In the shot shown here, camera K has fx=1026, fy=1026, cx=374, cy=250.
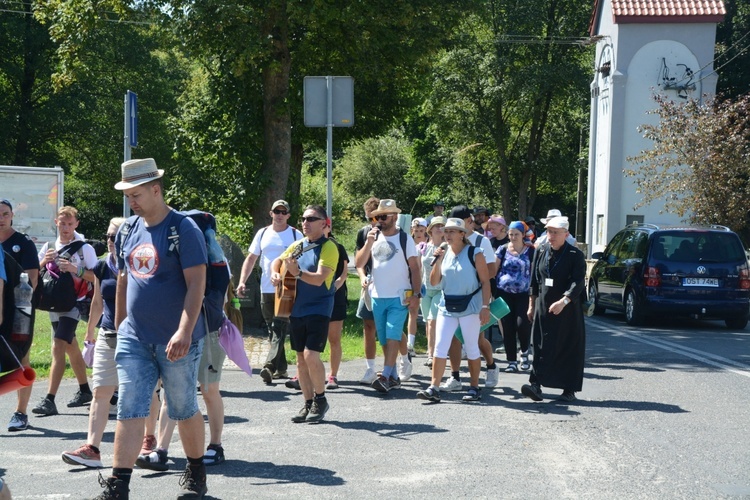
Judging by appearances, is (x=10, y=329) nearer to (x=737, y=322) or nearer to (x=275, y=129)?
(x=275, y=129)

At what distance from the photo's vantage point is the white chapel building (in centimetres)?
3506

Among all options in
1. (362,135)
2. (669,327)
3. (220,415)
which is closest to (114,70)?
(362,135)

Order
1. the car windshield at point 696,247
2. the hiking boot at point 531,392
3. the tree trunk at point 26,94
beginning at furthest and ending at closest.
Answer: the tree trunk at point 26,94 → the car windshield at point 696,247 → the hiking boot at point 531,392

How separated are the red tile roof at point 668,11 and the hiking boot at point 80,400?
29.6m

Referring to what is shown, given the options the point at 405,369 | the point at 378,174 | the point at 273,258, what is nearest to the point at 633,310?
the point at 405,369

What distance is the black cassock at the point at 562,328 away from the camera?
9.52m

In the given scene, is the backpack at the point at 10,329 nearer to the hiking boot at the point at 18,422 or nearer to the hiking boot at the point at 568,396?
the hiking boot at the point at 18,422

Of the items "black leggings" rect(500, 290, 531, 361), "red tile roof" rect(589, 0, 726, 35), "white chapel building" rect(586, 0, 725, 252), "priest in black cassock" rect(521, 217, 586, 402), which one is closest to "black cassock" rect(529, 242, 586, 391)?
"priest in black cassock" rect(521, 217, 586, 402)

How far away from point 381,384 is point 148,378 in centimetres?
449

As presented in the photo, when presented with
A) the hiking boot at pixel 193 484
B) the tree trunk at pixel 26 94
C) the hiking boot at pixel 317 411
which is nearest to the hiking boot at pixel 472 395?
the hiking boot at pixel 317 411

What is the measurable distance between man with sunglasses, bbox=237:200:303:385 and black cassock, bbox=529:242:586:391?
2.49m

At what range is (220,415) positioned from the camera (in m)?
6.93

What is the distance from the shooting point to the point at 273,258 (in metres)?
10.3

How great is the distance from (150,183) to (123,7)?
12.6m
